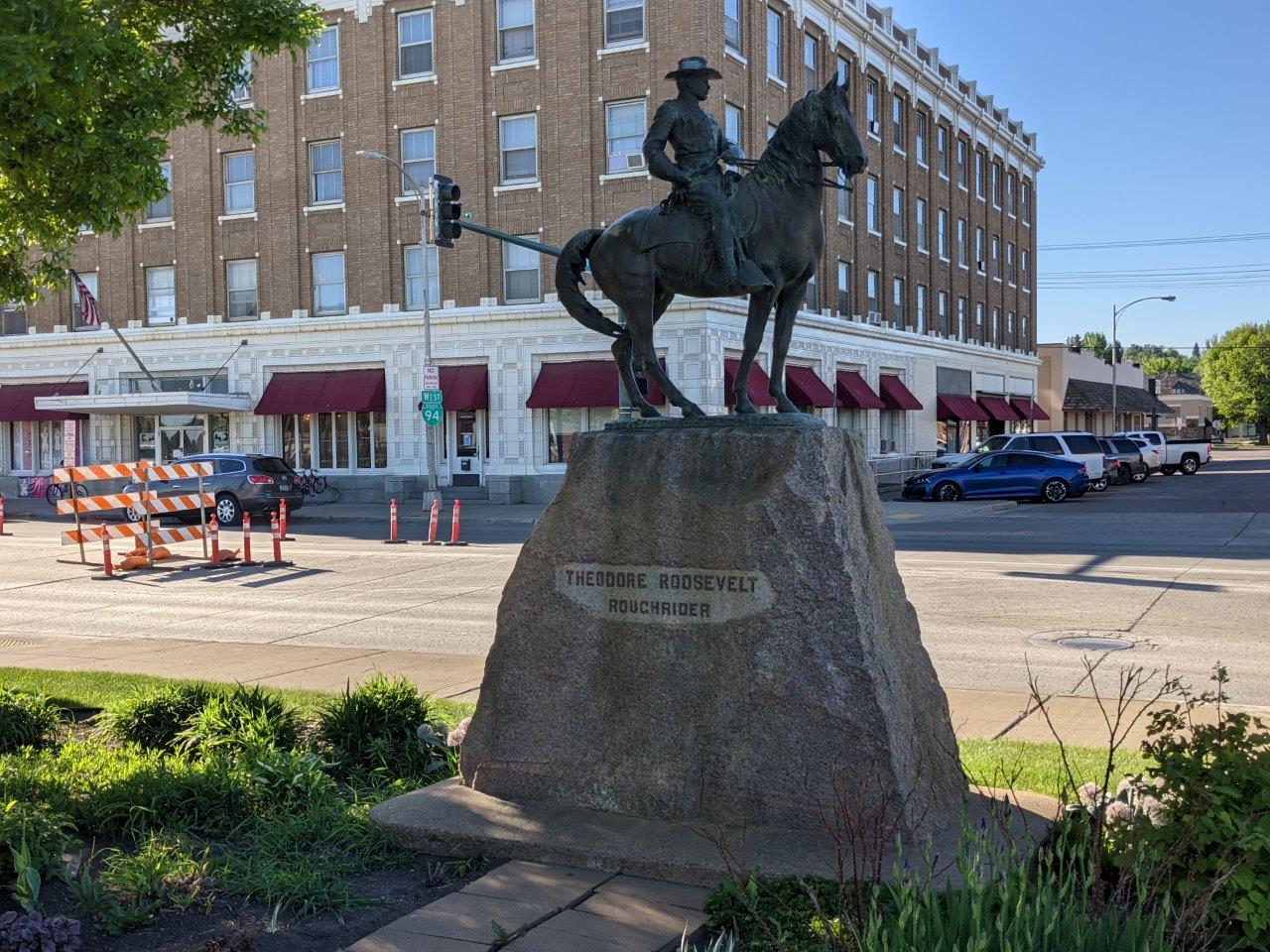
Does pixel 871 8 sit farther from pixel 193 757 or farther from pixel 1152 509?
pixel 193 757

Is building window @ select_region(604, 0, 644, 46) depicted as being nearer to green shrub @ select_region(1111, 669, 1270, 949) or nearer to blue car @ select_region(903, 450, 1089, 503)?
blue car @ select_region(903, 450, 1089, 503)

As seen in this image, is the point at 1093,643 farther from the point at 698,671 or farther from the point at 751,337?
the point at 698,671

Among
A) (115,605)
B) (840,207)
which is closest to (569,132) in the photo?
(840,207)

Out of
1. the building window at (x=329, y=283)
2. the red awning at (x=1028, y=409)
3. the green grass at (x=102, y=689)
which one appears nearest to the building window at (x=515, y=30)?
the building window at (x=329, y=283)

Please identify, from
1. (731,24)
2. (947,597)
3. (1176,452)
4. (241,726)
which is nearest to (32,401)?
(731,24)

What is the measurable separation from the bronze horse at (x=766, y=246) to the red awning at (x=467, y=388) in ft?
94.3

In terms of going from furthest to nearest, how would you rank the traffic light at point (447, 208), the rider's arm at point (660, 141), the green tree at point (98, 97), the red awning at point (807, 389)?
1. the red awning at point (807, 389)
2. the traffic light at point (447, 208)
3. the green tree at point (98, 97)
4. the rider's arm at point (660, 141)

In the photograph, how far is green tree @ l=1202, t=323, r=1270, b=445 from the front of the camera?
107m

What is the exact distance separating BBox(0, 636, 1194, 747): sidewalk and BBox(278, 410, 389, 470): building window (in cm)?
2544

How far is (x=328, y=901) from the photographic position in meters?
4.85

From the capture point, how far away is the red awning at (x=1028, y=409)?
2324 inches

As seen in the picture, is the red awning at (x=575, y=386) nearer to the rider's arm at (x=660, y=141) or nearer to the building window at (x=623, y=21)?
the building window at (x=623, y=21)

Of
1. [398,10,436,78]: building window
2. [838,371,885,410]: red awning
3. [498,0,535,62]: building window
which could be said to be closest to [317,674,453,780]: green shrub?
[498,0,535,62]: building window

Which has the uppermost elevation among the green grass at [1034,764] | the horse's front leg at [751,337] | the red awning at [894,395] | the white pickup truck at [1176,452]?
the red awning at [894,395]
